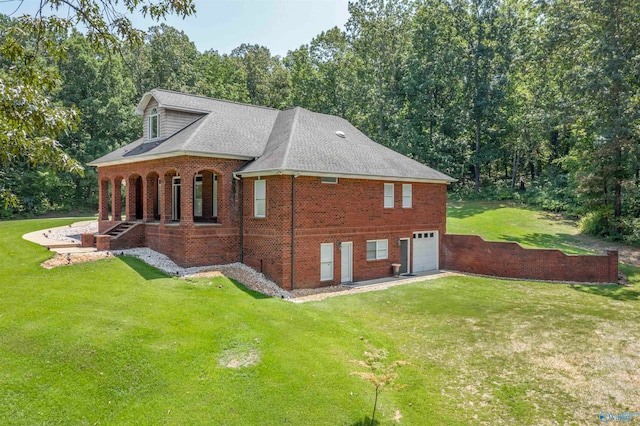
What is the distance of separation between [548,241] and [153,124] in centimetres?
2468

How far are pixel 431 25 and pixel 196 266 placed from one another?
35.7m

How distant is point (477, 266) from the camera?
66.7 feet

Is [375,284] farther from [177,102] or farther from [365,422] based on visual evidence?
[177,102]

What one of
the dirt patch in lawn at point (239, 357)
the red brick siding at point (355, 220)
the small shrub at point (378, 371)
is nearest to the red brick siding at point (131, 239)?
the red brick siding at point (355, 220)

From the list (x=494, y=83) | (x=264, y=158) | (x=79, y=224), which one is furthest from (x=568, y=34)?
(x=79, y=224)

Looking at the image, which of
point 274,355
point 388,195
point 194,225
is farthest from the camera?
point 388,195

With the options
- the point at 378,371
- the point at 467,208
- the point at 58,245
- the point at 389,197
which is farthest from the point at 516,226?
the point at 58,245

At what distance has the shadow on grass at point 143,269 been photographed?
14.1 meters

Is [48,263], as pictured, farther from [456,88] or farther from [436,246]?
[456,88]

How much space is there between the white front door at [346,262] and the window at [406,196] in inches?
166

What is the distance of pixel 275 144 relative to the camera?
60.6 ft

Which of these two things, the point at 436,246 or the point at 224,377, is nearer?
the point at 224,377

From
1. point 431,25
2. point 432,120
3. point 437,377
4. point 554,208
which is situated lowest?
point 437,377

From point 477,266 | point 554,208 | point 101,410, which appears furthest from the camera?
point 554,208
